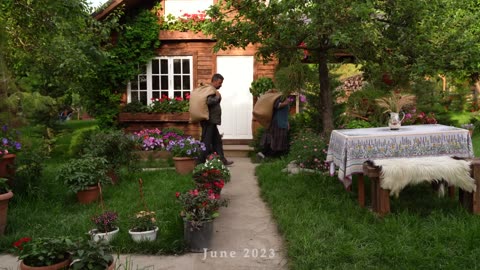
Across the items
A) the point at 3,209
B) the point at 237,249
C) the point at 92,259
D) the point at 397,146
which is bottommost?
the point at 237,249

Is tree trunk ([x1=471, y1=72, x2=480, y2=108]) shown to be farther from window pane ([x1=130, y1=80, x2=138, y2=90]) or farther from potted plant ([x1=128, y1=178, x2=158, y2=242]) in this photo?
potted plant ([x1=128, y1=178, x2=158, y2=242])

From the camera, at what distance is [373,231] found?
15.4ft

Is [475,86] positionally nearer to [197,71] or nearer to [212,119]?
[197,71]

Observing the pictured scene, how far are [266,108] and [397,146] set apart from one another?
13.3 feet

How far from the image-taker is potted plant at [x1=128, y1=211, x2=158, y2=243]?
4.59m

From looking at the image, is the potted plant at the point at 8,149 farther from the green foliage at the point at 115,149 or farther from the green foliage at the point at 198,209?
the green foliage at the point at 198,209

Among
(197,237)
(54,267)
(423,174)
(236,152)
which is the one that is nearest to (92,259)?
(54,267)

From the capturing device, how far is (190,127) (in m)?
11.4

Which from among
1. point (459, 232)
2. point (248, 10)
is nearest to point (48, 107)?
point (248, 10)

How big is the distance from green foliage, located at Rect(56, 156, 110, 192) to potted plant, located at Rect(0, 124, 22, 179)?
632 mm

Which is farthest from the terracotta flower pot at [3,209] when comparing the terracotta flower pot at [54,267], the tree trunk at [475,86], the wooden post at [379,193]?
the tree trunk at [475,86]

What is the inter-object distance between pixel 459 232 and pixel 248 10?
4843 millimetres

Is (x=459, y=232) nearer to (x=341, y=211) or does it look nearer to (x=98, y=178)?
(x=341, y=211)

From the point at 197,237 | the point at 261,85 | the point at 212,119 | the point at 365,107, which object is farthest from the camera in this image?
the point at 261,85
